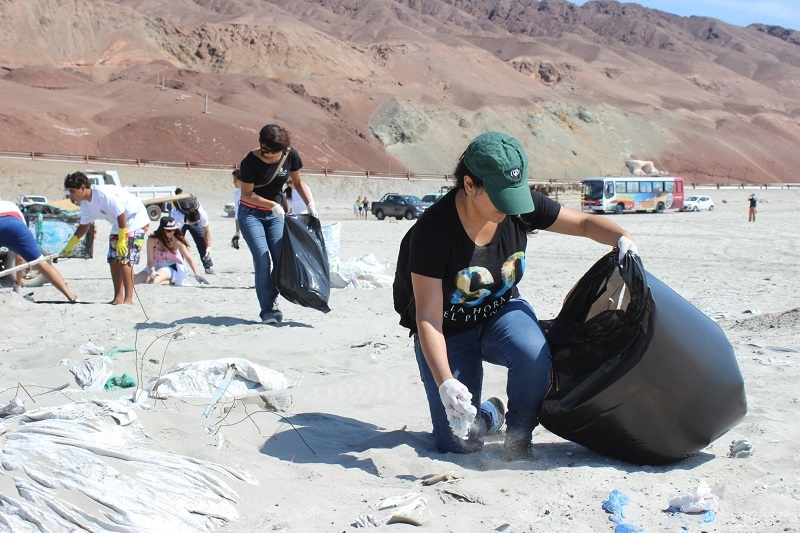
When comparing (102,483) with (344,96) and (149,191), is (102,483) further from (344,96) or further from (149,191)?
(344,96)

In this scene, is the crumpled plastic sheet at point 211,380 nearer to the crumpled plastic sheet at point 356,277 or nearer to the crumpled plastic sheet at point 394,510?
the crumpled plastic sheet at point 394,510

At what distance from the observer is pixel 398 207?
1190 inches

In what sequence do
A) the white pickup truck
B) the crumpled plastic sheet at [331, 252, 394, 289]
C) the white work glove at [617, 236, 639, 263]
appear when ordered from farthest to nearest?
the white pickup truck → the crumpled plastic sheet at [331, 252, 394, 289] → the white work glove at [617, 236, 639, 263]

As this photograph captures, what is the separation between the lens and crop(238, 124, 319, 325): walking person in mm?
6125

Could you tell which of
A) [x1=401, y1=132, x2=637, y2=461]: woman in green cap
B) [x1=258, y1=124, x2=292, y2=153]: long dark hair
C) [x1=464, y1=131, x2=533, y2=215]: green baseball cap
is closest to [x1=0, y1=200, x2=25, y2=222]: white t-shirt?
[x1=258, y1=124, x2=292, y2=153]: long dark hair

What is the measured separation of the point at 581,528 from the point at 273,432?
4.81 feet

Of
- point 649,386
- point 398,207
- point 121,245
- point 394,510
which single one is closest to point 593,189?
point 398,207

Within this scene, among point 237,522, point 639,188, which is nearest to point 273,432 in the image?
point 237,522

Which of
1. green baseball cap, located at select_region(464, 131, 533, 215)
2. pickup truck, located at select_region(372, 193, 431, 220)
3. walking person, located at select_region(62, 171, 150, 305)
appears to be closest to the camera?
green baseball cap, located at select_region(464, 131, 533, 215)

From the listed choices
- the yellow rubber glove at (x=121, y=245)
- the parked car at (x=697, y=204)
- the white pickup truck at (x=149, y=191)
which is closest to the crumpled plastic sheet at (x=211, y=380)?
the yellow rubber glove at (x=121, y=245)

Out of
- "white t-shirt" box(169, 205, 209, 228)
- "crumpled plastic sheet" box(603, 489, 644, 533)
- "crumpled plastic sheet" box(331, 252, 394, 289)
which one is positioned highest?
"white t-shirt" box(169, 205, 209, 228)

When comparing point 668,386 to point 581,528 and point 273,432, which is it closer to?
point 581,528

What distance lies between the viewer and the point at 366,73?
3290 inches

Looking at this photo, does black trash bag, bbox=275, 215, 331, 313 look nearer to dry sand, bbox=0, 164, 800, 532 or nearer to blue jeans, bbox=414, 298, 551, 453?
dry sand, bbox=0, 164, 800, 532
